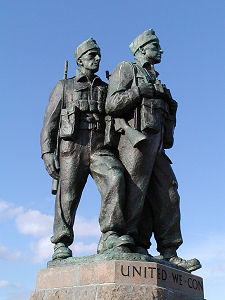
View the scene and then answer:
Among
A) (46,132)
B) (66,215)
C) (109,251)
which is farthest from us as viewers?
(46,132)

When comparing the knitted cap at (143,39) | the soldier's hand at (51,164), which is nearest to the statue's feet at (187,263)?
the soldier's hand at (51,164)

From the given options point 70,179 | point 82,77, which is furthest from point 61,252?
point 82,77

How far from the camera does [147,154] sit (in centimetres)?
731

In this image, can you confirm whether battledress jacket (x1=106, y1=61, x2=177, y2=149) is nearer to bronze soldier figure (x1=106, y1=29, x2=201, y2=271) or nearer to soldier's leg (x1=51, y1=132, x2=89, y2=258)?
bronze soldier figure (x1=106, y1=29, x2=201, y2=271)

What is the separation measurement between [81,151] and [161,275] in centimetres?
222

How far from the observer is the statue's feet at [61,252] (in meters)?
7.12

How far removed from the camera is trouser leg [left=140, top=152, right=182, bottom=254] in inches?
298

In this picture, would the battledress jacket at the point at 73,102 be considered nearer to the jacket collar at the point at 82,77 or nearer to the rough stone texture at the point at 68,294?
the jacket collar at the point at 82,77

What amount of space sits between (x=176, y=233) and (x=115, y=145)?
5.32 feet

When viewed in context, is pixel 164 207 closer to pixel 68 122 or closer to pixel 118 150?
pixel 118 150

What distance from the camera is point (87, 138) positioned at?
24.8ft

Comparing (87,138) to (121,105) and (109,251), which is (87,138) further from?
(109,251)

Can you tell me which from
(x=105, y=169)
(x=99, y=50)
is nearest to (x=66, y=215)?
(x=105, y=169)

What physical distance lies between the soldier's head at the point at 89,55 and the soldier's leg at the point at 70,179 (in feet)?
3.88
